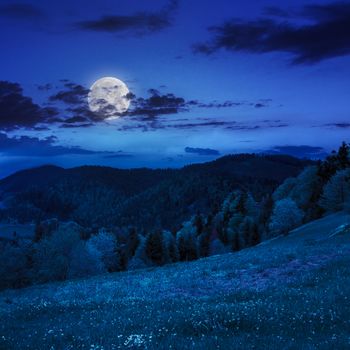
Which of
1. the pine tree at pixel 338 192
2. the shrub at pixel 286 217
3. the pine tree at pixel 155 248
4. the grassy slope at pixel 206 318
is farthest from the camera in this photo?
the pine tree at pixel 155 248

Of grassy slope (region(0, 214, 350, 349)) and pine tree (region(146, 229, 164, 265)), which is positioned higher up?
grassy slope (region(0, 214, 350, 349))

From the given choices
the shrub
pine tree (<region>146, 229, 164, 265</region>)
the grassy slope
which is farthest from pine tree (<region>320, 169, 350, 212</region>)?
the grassy slope

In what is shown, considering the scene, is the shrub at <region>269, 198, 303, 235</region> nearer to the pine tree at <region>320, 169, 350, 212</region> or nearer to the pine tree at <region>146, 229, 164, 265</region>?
the pine tree at <region>320, 169, 350, 212</region>

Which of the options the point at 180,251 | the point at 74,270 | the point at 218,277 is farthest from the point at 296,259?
the point at 180,251

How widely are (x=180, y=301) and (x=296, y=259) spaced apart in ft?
50.0

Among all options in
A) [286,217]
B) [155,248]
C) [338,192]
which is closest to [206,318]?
[286,217]

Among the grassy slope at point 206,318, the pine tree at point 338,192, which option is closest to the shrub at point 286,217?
the pine tree at point 338,192

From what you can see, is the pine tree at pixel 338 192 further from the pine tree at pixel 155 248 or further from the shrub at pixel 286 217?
the pine tree at pixel 155 248

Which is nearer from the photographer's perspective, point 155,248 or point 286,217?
point 286,217

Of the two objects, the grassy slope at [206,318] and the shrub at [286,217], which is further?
the shrub at [286,217]

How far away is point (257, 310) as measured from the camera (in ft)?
50.9

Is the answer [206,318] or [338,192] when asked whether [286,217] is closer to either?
[338,192]

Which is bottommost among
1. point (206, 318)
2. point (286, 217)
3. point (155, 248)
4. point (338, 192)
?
point (155, 248)

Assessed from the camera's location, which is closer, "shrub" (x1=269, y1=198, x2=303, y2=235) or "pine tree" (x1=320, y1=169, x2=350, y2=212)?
"pine tree" (x1=320, y1=169, x2=350, y2=212)
